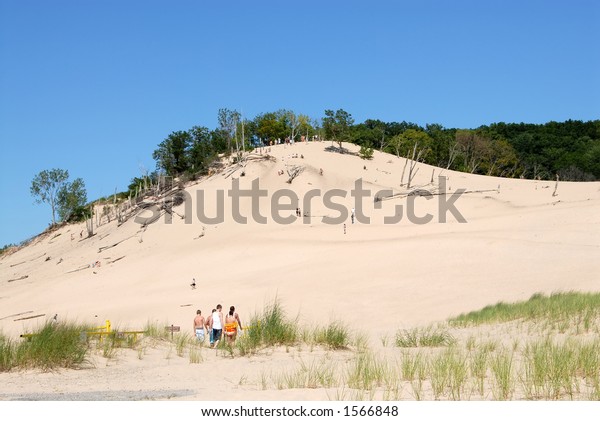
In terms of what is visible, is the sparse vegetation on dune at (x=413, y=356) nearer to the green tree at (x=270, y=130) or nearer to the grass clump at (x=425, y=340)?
the grass clump at (x=425, y=340)

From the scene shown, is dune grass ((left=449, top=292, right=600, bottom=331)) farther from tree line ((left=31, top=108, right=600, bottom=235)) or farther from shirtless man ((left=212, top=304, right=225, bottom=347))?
tree line ((left=31, top=108, right=600, bottom=235))

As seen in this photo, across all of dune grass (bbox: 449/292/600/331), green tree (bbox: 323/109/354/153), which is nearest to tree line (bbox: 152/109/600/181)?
green tree (bbox: 323/109/354/153)

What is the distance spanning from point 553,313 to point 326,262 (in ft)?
60.9

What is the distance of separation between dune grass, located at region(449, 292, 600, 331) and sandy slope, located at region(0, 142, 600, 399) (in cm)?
212

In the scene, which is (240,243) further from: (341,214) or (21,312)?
(21,312)

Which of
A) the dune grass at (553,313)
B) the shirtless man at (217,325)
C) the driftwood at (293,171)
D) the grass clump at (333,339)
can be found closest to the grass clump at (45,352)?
the shirtless man at (217,325)

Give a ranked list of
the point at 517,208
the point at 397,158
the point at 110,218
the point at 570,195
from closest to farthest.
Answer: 1. the point at 517,208
2. the point at 570,195
3. the point at 110,218
4. the point at 397,158

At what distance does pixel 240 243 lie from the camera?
43469 millimetres

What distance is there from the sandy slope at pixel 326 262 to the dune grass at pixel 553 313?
6.96ft

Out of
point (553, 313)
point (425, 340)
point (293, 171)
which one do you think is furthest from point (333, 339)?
point (293, 171)

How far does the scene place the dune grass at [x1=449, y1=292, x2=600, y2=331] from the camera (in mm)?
15367
